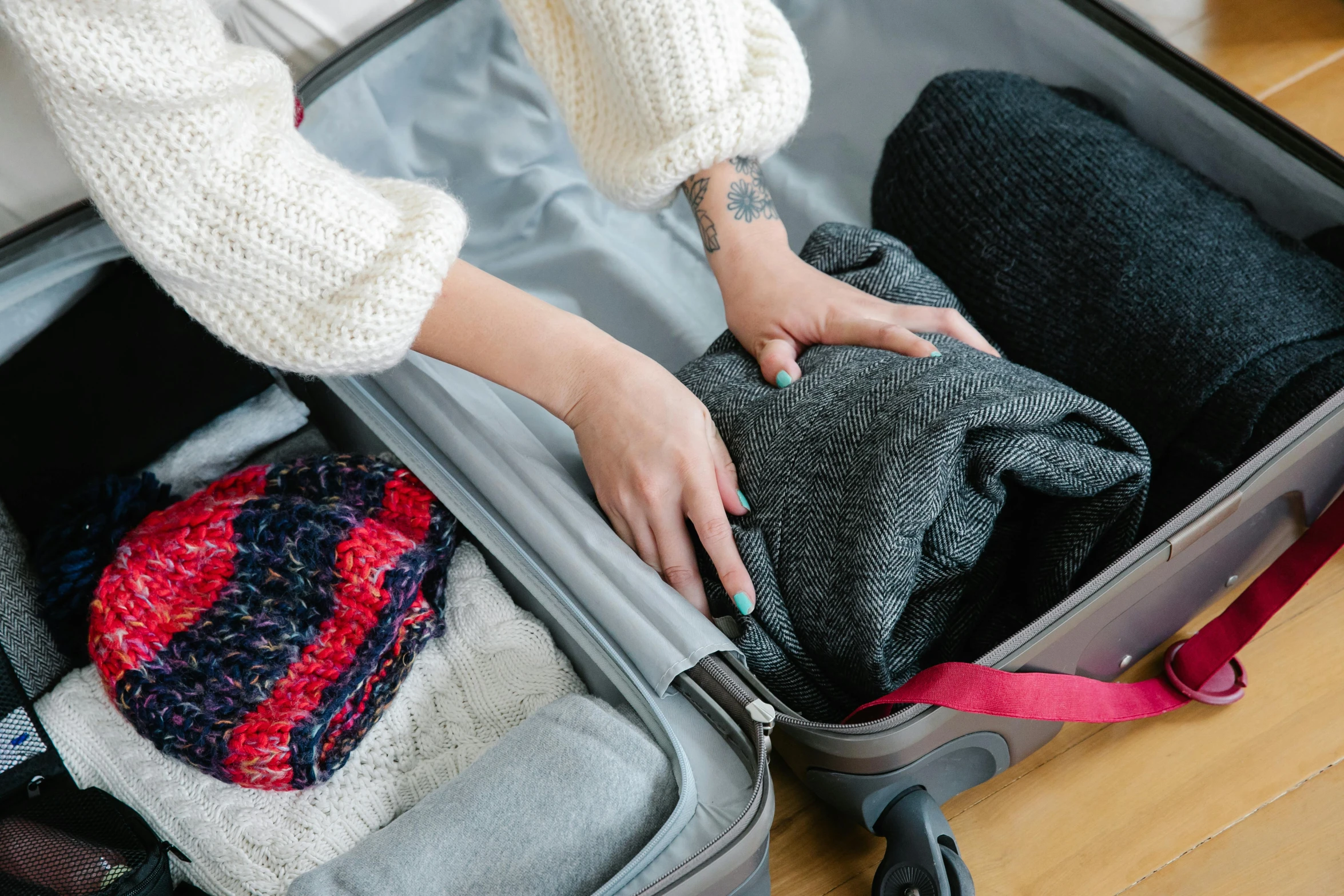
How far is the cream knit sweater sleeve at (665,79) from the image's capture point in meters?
0.67

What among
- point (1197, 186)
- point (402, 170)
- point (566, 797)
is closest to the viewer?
point (566, 797)

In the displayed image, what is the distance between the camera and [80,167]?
0.58 metres

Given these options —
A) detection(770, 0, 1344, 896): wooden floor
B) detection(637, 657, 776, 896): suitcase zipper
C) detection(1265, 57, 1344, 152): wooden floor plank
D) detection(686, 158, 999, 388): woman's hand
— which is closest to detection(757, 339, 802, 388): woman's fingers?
detection(686, 158, 999, 388): woman's hand

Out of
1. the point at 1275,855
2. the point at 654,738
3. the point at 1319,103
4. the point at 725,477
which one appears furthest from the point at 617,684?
the point at 1319,103

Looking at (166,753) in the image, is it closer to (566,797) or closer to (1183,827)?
(566,797)

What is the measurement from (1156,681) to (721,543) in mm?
342

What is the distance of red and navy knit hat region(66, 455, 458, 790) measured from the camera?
2.05ft

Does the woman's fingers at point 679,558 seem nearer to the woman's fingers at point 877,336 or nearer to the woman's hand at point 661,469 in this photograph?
the woman's hand at point 661,469

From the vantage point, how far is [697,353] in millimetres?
895

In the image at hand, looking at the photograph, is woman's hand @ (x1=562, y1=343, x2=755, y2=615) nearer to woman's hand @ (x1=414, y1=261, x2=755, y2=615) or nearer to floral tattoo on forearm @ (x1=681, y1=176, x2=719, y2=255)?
woman's hand @ (x1=414, y1=261, x2=755, y2=615)

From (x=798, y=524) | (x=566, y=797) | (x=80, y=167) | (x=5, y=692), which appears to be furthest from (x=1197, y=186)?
(x=5, y=692)

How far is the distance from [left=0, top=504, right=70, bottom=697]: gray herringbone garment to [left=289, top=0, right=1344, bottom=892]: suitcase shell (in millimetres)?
274

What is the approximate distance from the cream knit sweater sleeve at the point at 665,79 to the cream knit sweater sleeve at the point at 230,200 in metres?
0.18

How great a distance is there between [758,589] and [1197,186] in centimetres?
49
